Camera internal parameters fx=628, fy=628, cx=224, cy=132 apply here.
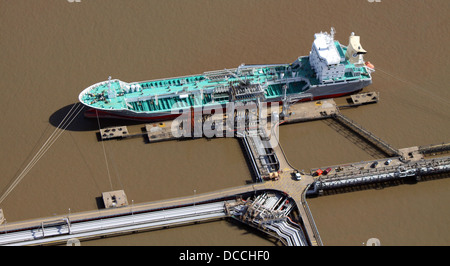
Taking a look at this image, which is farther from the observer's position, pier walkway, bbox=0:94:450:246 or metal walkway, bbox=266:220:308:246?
pier walkway, bbox=0:94:450:246

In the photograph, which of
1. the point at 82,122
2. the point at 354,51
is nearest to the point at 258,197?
the point at 354,51

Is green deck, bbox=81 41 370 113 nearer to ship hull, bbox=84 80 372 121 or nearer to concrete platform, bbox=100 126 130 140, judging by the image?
ship hull, bbox=84 80 372 121

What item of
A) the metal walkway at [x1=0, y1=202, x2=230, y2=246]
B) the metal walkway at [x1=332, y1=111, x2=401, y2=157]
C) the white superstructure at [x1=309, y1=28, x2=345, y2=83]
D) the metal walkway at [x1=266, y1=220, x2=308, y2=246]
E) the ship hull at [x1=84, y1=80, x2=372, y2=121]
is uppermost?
the white superstructure at [x1=309, y1=28, x2=345, y2=83]

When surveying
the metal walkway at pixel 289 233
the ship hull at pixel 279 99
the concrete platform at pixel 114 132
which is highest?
the ship hull at pixel 279 99

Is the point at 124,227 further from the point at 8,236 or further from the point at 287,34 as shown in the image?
the point at 287,34

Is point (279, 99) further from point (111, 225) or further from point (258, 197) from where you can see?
point (111, 225)

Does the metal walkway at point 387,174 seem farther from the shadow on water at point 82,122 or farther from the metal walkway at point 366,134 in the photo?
the shadow on water at point 82,122

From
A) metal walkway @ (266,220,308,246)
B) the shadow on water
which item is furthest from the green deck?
metal walkway @ (266,220,308,246)

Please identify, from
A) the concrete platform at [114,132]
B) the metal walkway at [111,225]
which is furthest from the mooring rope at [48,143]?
the metal walkway at [111,225]
